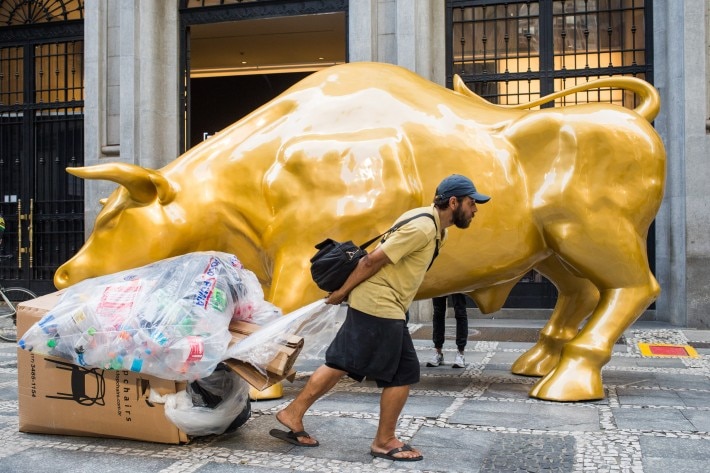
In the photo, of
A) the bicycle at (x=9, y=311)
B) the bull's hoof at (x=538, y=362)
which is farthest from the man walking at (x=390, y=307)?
the bicycle at (x=9, y=311)

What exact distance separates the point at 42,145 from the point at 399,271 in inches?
447

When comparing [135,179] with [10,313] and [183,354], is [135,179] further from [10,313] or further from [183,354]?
[10,313]

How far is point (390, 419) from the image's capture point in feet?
13.0

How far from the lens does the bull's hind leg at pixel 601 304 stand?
543 centimetres

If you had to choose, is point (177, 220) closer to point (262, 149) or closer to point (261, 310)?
point (262, 149)

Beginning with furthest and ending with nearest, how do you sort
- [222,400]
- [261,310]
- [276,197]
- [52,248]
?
[52,248] → [276,197] → [261,310] → [222,400]

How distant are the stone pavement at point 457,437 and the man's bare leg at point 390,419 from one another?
67mm

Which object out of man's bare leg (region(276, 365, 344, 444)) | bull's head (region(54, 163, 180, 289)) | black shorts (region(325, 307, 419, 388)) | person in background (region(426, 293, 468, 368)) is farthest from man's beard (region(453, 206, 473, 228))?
person in background (region(426, 293, 468, 368))

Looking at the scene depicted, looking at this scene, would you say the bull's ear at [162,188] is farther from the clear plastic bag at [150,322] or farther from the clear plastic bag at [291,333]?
the clear plastic bag at [291,333]

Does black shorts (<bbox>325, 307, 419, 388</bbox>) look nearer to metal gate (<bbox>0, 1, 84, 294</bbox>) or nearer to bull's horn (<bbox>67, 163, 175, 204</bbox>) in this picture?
bull's horn (<bbox>67, 163, 175, 204</bbox>)

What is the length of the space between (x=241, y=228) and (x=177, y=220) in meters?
0.45

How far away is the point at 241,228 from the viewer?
5672mm

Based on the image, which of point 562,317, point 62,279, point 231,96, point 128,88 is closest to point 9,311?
point 128,88

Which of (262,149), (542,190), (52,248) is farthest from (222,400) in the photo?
(52,248)
